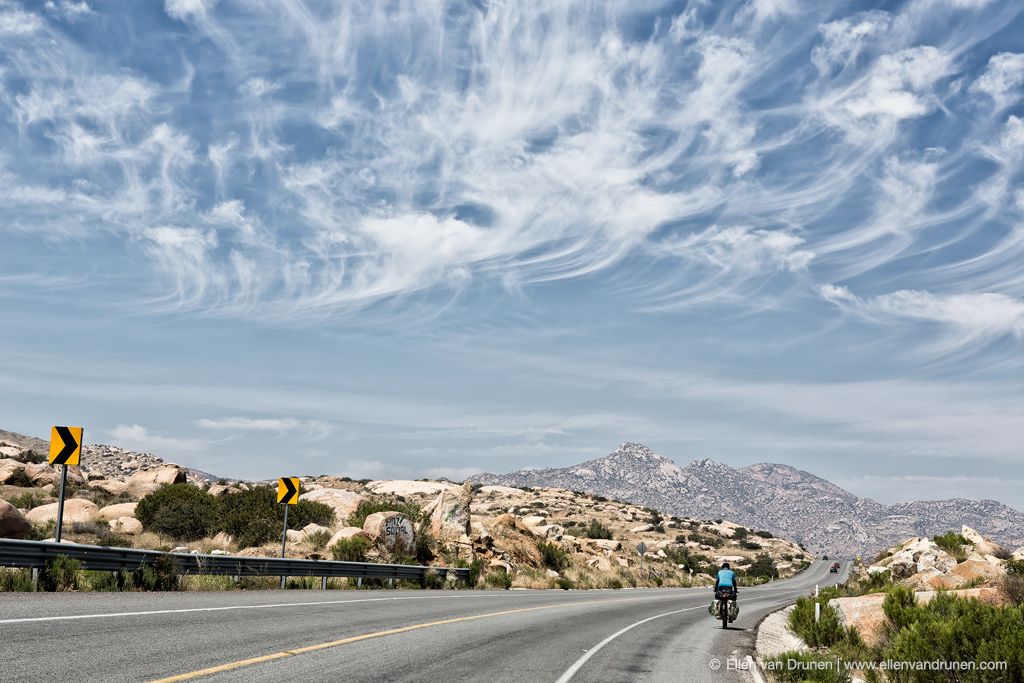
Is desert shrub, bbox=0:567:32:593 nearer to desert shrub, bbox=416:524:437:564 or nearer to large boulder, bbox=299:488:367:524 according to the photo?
desert shrub, bbox=416:524:437:564

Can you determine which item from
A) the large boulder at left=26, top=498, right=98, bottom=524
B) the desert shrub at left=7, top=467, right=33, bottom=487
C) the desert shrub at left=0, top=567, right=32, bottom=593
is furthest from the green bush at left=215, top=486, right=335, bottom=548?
the desert shrub at left=0, top=567, right=32, bottom=593

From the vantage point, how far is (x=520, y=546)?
1738 inches

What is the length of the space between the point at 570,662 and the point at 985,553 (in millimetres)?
27404

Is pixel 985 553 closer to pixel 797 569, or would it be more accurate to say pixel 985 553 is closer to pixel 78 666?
pixel 78 666

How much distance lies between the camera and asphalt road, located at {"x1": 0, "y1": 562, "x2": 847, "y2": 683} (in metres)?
8.88

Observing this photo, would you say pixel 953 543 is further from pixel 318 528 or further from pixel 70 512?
pixel 70 512

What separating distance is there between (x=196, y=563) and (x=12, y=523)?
13.2 metres

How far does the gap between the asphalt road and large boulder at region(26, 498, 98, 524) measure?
2552 cm

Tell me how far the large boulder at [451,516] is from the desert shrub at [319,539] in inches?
218

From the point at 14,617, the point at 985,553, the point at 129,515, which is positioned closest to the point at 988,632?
the point at 14,617

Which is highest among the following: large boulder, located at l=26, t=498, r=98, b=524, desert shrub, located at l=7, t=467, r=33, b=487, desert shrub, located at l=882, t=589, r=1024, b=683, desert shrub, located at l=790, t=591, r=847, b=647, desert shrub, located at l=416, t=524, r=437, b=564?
desert shrub, located at l=7, t=467, r=33, b=487

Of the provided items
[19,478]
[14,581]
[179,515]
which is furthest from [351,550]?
[19,478]

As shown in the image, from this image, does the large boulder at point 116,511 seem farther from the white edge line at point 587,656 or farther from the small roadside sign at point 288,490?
the white edge line at point 587,656

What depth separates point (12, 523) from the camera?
2950 cm
